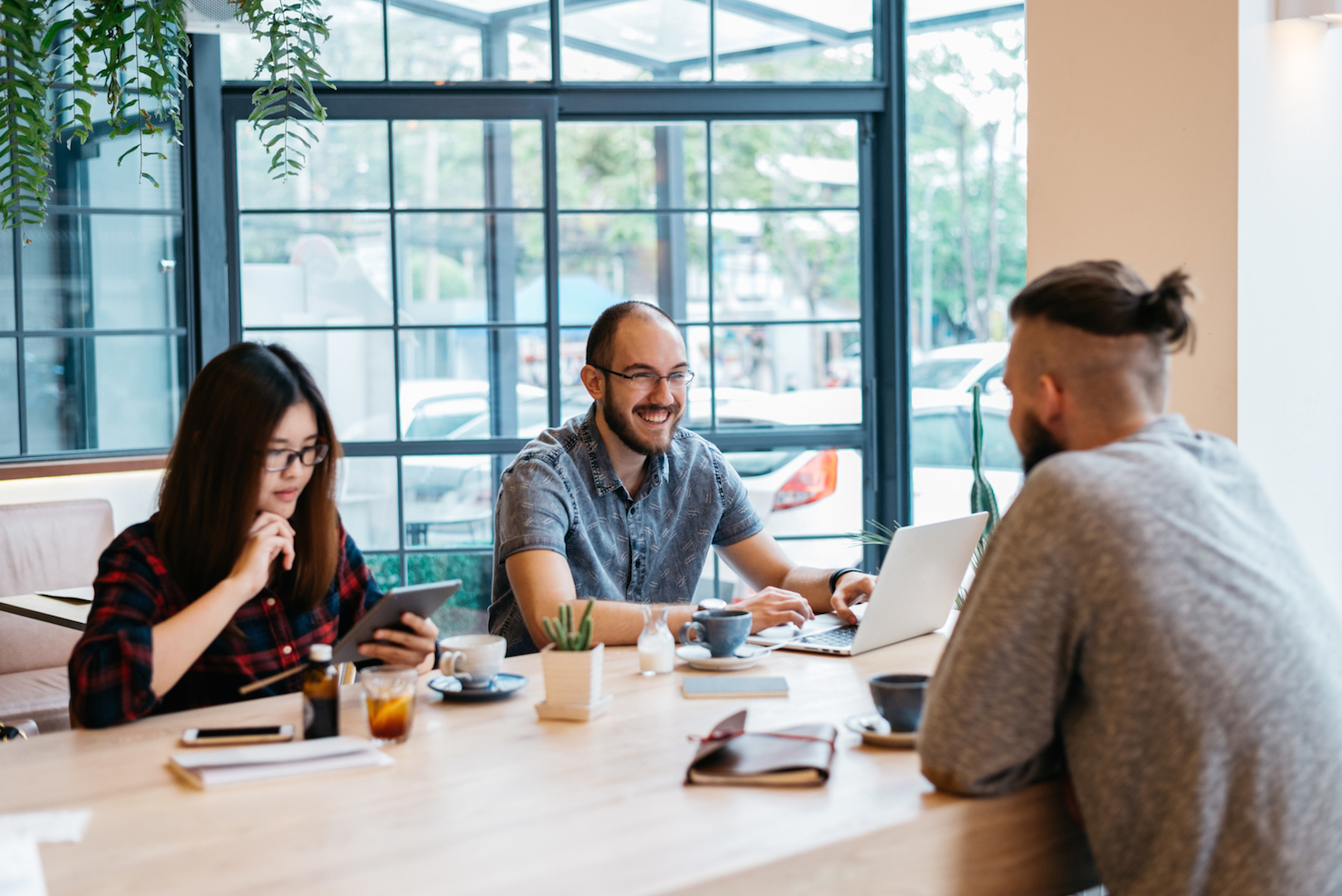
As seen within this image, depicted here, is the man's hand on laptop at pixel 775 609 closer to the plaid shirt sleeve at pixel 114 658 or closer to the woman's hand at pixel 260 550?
the woman's hand at pixel 260 550

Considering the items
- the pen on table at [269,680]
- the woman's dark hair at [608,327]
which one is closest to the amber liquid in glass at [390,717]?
the pen on table at [269,680]

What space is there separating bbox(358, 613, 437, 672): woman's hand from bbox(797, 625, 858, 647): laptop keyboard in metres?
0.66

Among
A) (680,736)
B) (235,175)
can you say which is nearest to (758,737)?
(680,736)

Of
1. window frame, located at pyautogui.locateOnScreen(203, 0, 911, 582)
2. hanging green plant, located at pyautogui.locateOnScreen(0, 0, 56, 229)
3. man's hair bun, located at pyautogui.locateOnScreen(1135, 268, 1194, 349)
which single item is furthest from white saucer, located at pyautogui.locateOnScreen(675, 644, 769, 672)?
window frame, located at pyautogui.locateOnScreen(203, 0, 911, 582)

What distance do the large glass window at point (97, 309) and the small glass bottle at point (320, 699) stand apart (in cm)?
298

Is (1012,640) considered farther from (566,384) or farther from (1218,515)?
(566,384)

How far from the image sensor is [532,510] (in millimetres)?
2252

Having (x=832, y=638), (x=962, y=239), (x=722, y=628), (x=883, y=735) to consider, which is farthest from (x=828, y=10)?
(x=962, y=239)

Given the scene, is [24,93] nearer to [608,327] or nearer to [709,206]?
[608,327]

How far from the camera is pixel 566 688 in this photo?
165 centimetres

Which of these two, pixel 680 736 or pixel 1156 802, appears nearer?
pixel 1156 802

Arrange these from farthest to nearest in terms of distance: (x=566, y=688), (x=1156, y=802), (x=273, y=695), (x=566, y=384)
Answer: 1. (x=566, y=384)
2. (x=273, y=695)
3. (x=566, y=688)
4. (x=1156, y=802)

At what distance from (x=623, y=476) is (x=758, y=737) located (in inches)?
41.6

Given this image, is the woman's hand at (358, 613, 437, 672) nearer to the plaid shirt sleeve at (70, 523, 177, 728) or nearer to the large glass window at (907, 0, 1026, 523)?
the plaid shirt sleeve at (70, 523, 177, 728)
